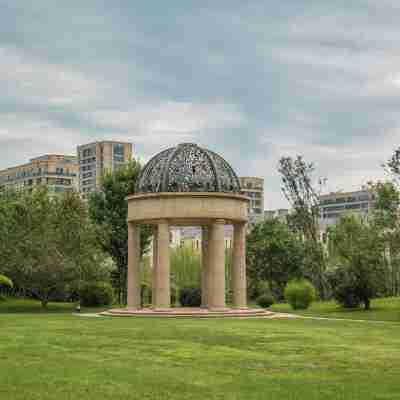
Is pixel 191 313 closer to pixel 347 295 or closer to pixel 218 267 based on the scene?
pixel 218 267

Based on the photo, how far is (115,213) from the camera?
60156 millimetres

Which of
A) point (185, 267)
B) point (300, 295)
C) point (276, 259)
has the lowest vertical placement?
point (300, 295)

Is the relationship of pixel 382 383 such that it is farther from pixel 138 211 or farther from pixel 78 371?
pixel 138 211

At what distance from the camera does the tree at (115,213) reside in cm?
6006

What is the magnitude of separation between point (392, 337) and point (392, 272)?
48.5 meters

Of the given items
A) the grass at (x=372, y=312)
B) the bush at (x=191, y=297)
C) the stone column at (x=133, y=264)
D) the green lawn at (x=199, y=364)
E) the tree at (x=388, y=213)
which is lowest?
the green lawn at (x=199, y=364)

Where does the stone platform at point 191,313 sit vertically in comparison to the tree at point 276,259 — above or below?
below

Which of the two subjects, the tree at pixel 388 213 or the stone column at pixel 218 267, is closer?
the stone column at pixel 218 267

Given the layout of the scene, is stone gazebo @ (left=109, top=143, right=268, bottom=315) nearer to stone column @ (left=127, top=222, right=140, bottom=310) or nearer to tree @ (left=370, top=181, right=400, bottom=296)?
stone column @ (left=127, top=222, right=140, bottom=310)

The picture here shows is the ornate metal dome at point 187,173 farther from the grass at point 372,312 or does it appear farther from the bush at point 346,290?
the bush at point 346,290

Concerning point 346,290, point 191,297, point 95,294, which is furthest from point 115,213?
point 346,290

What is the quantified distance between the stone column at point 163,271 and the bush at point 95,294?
1597 centimetres

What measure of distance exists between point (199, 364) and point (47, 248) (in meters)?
36.0

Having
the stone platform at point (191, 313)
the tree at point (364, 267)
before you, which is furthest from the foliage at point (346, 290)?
the stone platform at point (191, 313)
